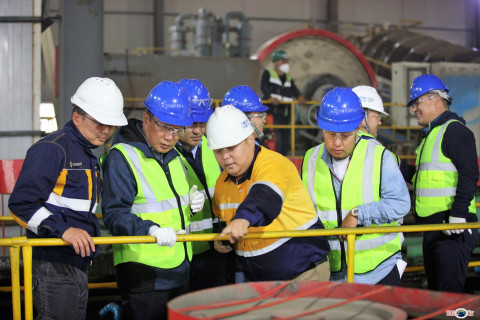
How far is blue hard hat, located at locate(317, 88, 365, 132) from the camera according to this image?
163 inches

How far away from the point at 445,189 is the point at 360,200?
1.20 m

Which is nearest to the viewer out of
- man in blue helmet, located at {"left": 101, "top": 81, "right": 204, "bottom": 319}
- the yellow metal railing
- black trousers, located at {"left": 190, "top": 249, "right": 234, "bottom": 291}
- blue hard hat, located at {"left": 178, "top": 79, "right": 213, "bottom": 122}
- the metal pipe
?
the yellow metal railing

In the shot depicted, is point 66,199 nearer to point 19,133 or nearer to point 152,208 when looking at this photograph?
point 152,208

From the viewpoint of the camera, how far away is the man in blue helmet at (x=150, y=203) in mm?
3523

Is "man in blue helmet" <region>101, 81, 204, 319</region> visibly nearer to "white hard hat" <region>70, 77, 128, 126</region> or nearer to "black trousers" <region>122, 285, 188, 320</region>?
"black trousers" <region>122, 285, 188, 320</region>

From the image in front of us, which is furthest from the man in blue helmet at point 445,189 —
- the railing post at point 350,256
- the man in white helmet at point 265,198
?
the man in white helmet at point 265,198

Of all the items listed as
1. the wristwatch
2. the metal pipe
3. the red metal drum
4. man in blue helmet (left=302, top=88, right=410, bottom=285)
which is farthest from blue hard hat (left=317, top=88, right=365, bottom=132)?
the metal pipe

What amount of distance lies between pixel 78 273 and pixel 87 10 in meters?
5.72

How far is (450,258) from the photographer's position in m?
4.84

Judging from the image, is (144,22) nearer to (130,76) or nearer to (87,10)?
(130,76)

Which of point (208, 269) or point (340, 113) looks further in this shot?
point (208, 269)

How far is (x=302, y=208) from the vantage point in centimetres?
352

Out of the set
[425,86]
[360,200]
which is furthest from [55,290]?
[425,86]

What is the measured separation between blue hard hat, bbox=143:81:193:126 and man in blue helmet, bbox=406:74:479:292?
86.6 inches
